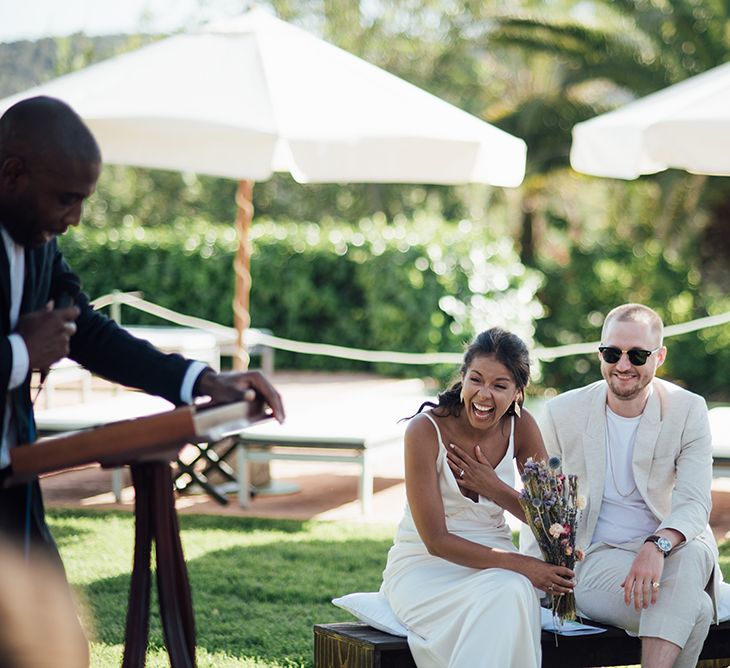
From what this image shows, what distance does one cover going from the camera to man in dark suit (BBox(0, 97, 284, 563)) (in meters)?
2.76

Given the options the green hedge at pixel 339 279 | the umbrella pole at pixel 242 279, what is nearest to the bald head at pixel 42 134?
the umbrella pole at pixel 242 279

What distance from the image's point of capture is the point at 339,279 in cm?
1723

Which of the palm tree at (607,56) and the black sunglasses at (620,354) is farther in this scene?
the palm tree at (607,56)

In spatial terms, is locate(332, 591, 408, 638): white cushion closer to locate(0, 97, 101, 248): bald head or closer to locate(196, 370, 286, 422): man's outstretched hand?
locate(196, 370, 286, 422): man's outstretched hand

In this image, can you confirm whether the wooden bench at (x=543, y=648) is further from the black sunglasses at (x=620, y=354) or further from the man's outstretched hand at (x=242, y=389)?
the man's outstretched hand at (x=242, y=389)

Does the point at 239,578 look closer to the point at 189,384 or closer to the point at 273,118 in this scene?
the point at 273,118

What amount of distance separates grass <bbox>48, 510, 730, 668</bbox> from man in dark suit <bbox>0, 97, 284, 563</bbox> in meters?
2.46

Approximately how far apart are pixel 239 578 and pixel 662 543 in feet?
9.31

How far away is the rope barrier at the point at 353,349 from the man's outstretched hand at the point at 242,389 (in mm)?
7972

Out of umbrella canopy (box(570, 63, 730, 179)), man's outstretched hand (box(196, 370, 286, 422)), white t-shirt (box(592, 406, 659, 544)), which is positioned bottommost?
white t-shirt (box(592, 406, 659, 544))

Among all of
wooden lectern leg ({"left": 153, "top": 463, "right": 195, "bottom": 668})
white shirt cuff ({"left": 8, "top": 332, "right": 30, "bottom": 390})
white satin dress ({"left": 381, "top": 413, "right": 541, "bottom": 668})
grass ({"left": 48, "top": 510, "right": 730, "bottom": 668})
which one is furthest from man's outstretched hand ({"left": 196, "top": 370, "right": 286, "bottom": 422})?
grass ({"left": 48, "top": 510, "right": 730, "bottom": 668})

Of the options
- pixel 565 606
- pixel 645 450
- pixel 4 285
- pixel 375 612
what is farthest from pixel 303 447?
pixel 4 285

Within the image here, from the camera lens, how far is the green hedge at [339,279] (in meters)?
16.0

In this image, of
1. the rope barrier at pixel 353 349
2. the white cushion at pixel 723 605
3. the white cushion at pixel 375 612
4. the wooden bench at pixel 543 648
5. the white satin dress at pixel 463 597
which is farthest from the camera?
the rope barrier at pixel 353 349
